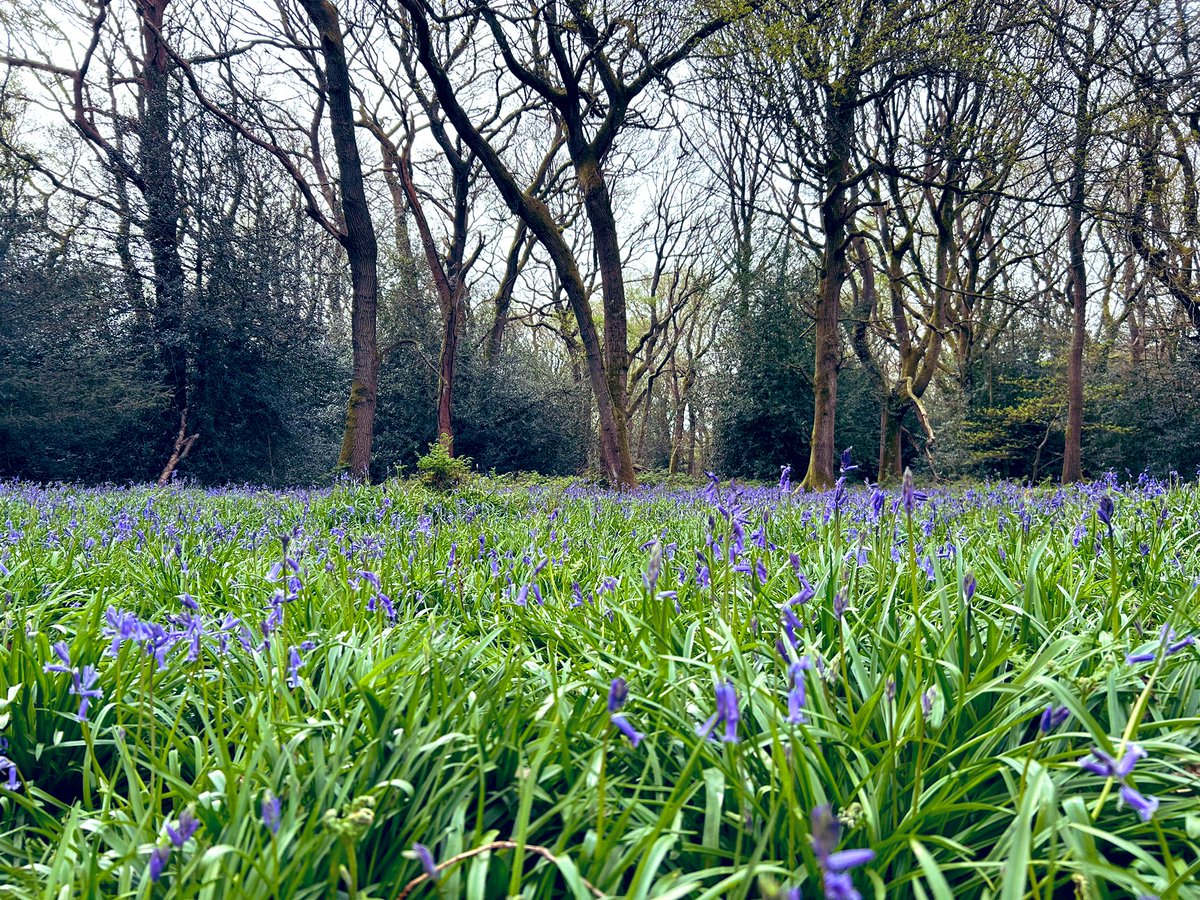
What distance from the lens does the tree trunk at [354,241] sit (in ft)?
40.2

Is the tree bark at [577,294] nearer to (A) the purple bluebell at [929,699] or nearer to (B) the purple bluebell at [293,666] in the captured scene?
(B) the purple bluebell at [293,666]

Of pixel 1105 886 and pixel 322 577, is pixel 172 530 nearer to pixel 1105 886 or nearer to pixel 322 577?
pixel 322 577

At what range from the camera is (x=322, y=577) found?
3.60 m

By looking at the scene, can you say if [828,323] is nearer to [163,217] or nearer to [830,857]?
[163,217]

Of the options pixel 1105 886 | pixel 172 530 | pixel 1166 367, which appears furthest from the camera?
pixel 1166 367

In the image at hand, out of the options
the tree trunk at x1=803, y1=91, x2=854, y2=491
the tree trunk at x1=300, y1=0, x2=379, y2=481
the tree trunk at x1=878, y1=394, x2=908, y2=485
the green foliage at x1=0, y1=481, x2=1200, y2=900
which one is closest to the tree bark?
the tree trunk at x1=300, y1=0, x2=379, y2=481

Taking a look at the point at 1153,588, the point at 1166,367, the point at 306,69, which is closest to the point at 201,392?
the point at 306,69

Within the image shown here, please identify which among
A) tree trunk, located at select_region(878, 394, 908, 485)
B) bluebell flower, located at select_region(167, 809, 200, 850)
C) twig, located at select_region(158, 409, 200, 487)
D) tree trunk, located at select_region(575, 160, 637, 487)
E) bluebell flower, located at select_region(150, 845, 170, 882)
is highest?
tree trunk, located at select_region(575, 160, 637, 487)

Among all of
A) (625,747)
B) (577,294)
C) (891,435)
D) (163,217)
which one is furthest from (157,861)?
(891,435)

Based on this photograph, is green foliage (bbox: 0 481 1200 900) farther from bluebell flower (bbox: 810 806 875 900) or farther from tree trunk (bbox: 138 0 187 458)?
tree trunk (bbox: 138 0 187 458)

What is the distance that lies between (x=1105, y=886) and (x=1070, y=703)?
32cm

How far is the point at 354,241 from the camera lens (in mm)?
12875

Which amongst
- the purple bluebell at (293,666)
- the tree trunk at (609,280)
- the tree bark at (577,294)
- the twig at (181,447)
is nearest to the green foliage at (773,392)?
the tree trunk at (609,280)

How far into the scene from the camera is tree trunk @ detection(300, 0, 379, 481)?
12266 millimetres
